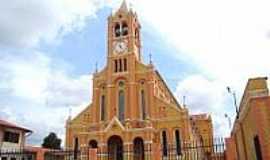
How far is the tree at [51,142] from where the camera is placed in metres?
59.6

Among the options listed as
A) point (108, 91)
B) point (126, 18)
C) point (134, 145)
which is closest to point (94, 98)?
point (108, 91)

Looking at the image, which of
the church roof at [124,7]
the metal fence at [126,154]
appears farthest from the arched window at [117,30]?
the metal fence at [126,154]

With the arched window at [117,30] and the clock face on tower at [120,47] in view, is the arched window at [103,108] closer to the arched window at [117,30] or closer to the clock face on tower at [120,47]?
the clock face on tower at [120,47]

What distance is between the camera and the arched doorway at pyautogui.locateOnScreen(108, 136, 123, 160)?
1542 inches

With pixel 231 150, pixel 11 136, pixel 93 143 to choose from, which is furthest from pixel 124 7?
pixel 231 150

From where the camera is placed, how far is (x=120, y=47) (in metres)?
46.2

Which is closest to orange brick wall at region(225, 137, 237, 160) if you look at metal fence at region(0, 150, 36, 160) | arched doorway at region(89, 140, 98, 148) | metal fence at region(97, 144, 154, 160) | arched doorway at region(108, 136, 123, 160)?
metal fence at region(0, 150, 36, 160)

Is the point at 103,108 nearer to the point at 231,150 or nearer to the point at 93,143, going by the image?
the point at 93,143

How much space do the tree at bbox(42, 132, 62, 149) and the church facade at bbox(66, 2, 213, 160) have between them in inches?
749

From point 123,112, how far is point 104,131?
453 centimetres

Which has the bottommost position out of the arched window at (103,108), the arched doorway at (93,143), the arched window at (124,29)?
the arched doorway at (93,143)

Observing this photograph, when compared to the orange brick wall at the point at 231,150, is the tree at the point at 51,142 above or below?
above

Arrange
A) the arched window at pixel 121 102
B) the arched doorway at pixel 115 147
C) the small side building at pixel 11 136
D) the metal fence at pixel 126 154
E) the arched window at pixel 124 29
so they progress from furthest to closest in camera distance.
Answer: the arched window at pixel 124 29, the arched window at pixel 121 102, the arched doorway at pixel 115 147, the metal fence at pixel 126 154, the small side building at pixel 11 136

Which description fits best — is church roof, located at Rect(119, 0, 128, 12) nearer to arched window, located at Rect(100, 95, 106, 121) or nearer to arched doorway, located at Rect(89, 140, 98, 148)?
arched window, located at Rect(100, 95, 106, 121)
